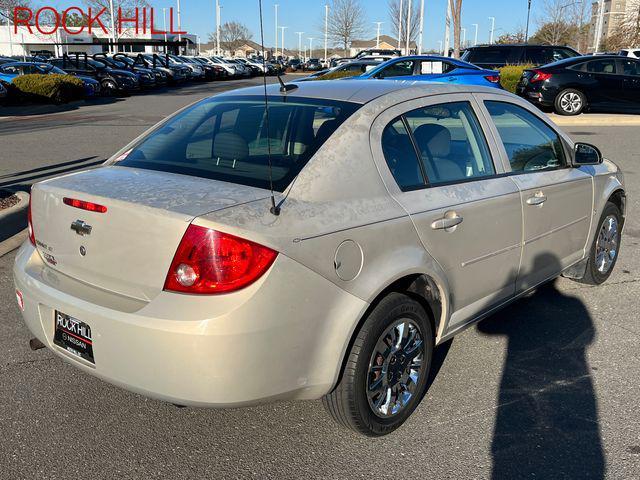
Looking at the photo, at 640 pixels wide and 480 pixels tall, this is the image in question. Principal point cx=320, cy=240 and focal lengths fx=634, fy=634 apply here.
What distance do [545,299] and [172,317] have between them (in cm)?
332

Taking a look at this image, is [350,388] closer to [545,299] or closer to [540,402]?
[540,402]

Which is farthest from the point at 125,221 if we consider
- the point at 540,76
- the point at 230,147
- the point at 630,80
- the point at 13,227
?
the point at 630,80

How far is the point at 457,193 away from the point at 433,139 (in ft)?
1.14

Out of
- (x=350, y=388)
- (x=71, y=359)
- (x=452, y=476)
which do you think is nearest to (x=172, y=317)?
(x=71, y=359)

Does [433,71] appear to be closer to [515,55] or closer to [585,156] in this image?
[515,55]

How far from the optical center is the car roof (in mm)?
3283

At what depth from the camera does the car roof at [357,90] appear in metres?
3.28

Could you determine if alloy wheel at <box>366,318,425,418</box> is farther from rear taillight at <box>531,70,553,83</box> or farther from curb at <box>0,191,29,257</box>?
rear taillight at <box>531,70,553,83</box>

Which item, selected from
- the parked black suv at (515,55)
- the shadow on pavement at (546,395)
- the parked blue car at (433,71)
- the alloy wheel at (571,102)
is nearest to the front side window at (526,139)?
the shadow on pavement at (546,395)

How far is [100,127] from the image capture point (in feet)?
52.5

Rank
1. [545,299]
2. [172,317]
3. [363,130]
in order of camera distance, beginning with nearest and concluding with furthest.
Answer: [172,317] → [363,130] → [545,299]

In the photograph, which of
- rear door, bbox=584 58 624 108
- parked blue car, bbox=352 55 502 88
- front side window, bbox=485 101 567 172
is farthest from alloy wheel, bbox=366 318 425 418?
rear door, bbox=584 58 624 108

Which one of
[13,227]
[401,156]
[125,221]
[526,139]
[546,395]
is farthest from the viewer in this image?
[13,227]

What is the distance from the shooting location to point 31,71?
80.5 ft
